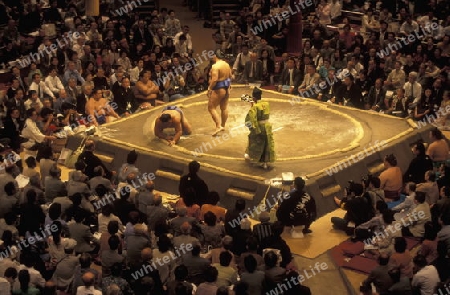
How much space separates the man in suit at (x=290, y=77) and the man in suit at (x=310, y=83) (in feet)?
0.51

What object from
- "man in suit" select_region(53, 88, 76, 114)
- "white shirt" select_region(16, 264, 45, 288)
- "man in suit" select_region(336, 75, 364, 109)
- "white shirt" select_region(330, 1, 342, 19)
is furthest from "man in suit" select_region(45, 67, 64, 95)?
"white shirt" select_region(330, 1, 342, 19)

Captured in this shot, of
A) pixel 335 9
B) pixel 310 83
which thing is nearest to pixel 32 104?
pixel 310 83

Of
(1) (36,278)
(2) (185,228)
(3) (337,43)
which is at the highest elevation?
(3) (337,43)

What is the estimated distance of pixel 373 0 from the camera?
18.0m

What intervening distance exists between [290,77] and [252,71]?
0.71 m

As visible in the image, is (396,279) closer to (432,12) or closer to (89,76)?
(89,76)

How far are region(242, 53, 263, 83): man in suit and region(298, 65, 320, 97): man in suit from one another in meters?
0.93

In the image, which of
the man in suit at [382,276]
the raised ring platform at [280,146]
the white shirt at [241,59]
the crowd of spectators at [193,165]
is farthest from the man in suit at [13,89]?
the man in suit at [382,276]

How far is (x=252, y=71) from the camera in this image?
14.3 meters

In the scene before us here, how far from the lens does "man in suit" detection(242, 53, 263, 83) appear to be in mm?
14242

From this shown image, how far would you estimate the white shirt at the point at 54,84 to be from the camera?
43.2 feet

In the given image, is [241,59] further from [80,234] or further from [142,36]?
[80,234]

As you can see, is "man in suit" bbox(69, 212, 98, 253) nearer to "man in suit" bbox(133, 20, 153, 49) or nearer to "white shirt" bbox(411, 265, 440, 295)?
"white shirt" bbox(411, 265, 440, 295)

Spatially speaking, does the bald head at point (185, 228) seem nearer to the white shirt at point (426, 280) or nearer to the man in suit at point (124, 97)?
the white shirt at point (426, 280)
